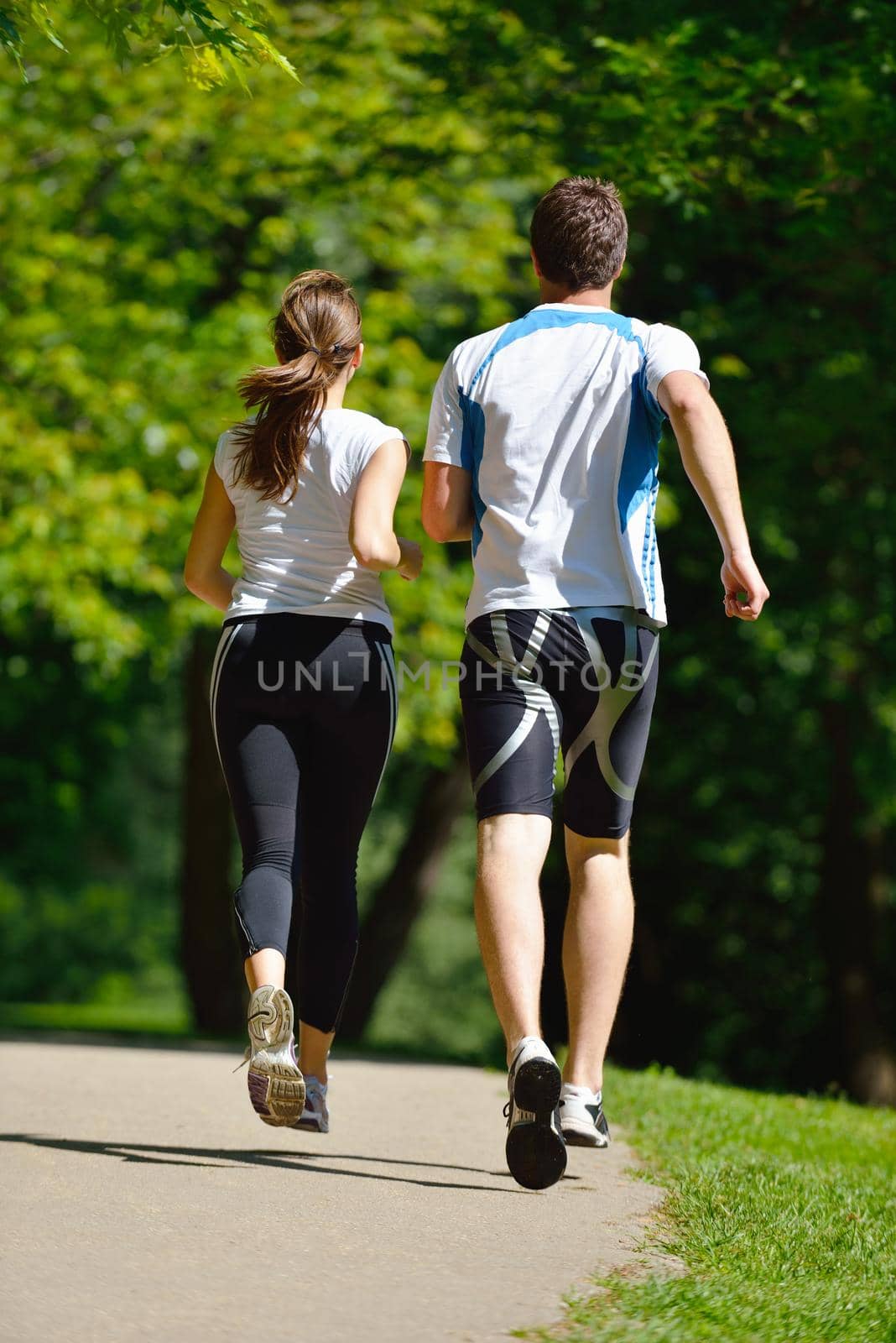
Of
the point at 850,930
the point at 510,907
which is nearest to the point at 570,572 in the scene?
the point at 510,907

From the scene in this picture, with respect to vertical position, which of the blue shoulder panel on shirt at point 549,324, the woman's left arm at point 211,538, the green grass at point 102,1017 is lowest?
the green grass at point 102,1017

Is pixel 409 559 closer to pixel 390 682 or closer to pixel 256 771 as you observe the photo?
pixel 390 682

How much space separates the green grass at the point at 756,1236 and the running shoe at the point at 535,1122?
10.8 inches

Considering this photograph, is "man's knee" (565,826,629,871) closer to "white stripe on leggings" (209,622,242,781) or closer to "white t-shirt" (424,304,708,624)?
"white t-shirt" (424,304,708,624)

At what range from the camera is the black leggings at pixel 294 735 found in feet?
14.5

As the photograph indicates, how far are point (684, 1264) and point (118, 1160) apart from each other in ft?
5.33

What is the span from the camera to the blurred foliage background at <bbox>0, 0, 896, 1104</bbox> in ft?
27.1

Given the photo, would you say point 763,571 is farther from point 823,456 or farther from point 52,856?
point 52,856

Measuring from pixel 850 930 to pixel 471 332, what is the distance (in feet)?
23.6

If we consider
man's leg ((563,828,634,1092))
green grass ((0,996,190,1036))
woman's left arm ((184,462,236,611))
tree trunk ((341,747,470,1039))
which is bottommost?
green grass ((0,996,190,1036))

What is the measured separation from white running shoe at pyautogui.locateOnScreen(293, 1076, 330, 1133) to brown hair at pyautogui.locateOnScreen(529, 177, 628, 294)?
7.24 feet

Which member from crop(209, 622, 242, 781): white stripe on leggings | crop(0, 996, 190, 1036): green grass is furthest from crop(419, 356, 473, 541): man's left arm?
crop(0, 996, 190, 1036): green grass

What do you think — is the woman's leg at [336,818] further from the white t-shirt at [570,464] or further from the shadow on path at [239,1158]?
the white t-shirt at [570,464]

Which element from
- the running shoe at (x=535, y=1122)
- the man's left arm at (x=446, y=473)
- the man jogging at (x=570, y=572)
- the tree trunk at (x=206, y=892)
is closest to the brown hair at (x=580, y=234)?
the man jogging at (x=570, y=572)
